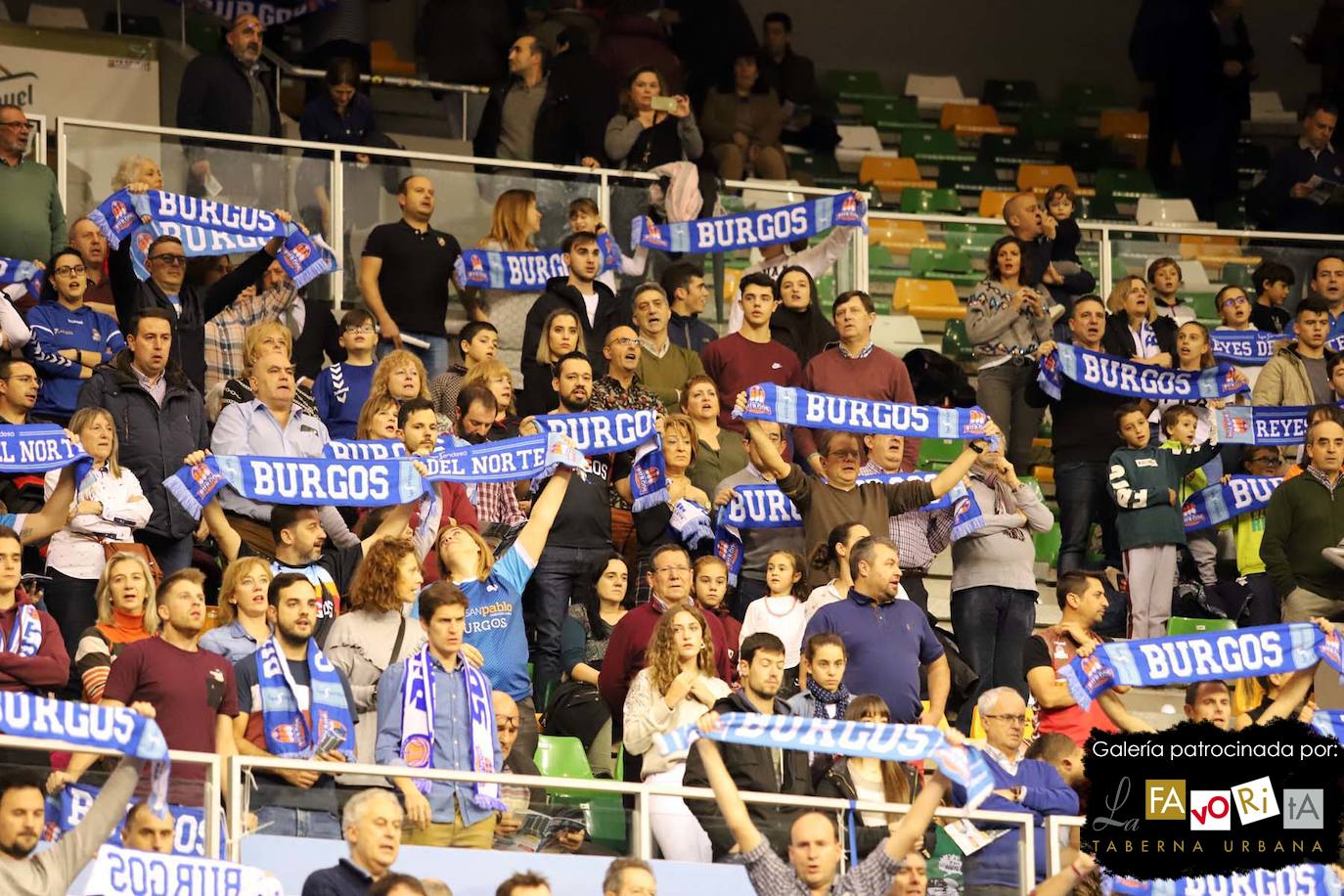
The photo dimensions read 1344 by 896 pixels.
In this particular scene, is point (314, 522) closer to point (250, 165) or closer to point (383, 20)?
point (250, 165)

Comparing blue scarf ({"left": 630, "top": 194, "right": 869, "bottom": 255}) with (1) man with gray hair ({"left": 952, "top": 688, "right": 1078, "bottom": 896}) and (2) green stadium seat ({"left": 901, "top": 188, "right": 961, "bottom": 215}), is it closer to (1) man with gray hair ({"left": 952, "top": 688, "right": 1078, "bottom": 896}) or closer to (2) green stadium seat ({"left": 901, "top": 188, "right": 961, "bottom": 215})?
(2) green stadium seat ({"left": 901, "top": 188, "right": 961, "bottom": 215})

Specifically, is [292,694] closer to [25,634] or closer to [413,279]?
[25,634]

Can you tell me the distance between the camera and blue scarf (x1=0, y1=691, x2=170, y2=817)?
8.12 meters

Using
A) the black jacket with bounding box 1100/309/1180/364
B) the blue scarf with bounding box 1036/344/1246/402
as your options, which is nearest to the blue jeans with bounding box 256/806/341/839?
the blue scarf with bounding box 1036/344/1246/402

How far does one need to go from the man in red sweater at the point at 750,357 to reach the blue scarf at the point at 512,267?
1.28 metres

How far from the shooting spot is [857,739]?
29.4 feet

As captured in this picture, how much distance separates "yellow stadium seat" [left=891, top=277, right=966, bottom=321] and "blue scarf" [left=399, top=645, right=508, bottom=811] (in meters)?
7.33

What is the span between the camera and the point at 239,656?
9734mm

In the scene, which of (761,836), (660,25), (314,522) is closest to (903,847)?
(761,836)

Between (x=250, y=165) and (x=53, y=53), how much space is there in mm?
3479

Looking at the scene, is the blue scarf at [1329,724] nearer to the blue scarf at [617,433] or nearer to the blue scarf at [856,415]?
the blue scarf at [856,415]

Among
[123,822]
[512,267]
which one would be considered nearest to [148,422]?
[512,267]

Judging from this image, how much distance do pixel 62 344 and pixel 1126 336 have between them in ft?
19.8

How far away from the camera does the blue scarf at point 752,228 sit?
49.7 feet
